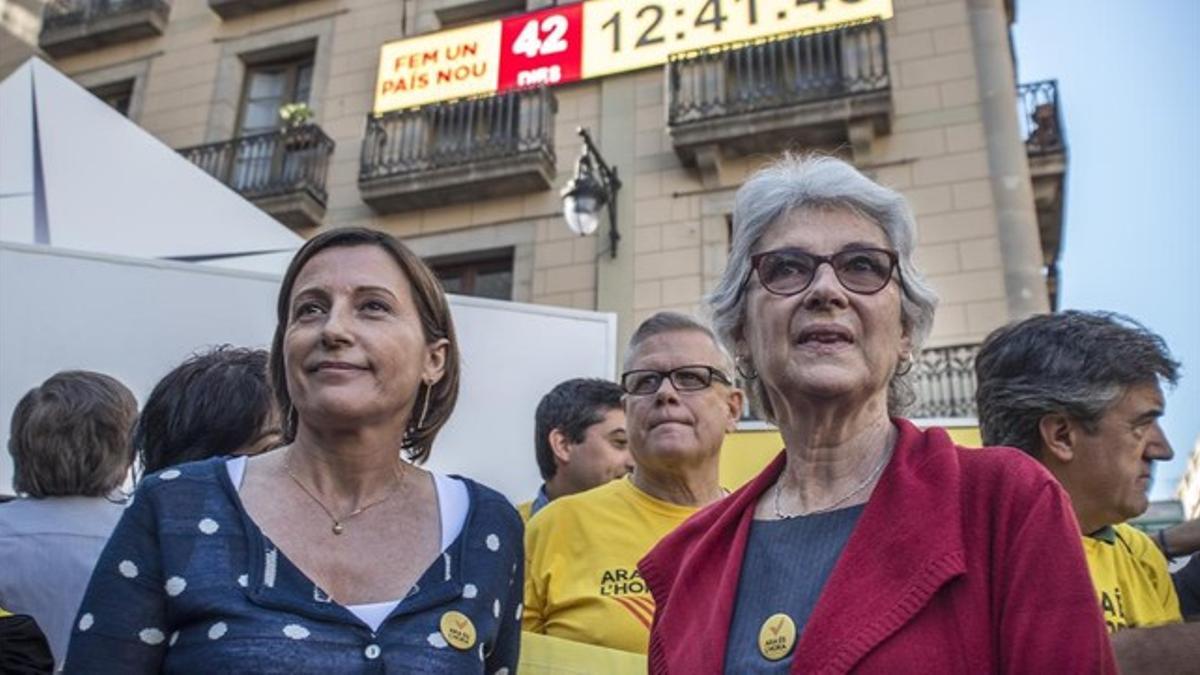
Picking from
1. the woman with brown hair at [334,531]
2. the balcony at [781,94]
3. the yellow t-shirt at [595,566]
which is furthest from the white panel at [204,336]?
the balcony at [781,94]

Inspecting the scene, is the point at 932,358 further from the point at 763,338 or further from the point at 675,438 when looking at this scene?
the point at 763,338

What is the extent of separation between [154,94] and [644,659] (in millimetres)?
13967

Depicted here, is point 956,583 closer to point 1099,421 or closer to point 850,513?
point 850,513

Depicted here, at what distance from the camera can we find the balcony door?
1238 centimetres

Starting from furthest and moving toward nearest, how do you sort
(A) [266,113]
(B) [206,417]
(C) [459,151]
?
(A) [266,113] < (C) [459,151] < (B) [206,417]

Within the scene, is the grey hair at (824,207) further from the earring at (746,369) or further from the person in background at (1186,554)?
the person in background at (1186,554)

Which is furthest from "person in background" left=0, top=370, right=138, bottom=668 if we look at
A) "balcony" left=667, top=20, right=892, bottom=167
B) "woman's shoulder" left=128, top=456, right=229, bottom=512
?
"balcony" left=667, top=20, right=892, bottom=167

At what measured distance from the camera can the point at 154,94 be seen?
45.6 ft

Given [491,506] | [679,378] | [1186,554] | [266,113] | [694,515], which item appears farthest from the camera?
[266,113]

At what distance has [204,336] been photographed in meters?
5.06

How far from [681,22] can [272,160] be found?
5.39 meters

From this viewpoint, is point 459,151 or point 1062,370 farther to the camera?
point 459,151

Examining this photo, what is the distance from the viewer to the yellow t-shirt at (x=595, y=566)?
249 cm

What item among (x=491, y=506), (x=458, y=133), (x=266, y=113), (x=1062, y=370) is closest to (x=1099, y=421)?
(x=1062, y=370)
